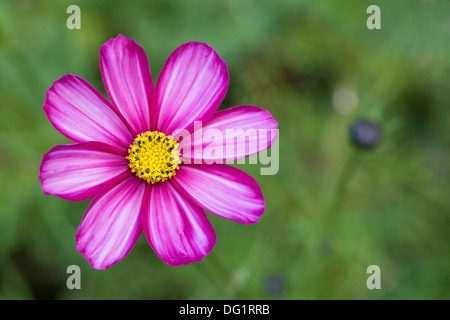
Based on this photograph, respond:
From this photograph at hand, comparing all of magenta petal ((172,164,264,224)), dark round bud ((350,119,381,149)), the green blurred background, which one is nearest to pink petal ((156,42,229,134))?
magenta petal ((172,164,264,224))

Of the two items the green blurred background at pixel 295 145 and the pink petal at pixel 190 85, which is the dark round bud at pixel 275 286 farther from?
the pink petal at pixel 190 85

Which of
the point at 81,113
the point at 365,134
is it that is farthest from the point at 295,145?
the point at 81,113

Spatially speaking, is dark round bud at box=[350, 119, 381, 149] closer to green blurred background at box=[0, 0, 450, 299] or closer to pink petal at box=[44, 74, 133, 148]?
green blurred background at box=[0, 0, 450, 299]

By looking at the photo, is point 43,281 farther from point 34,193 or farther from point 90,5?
point 90,5

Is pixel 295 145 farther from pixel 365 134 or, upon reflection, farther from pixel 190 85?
pixel 190 85
